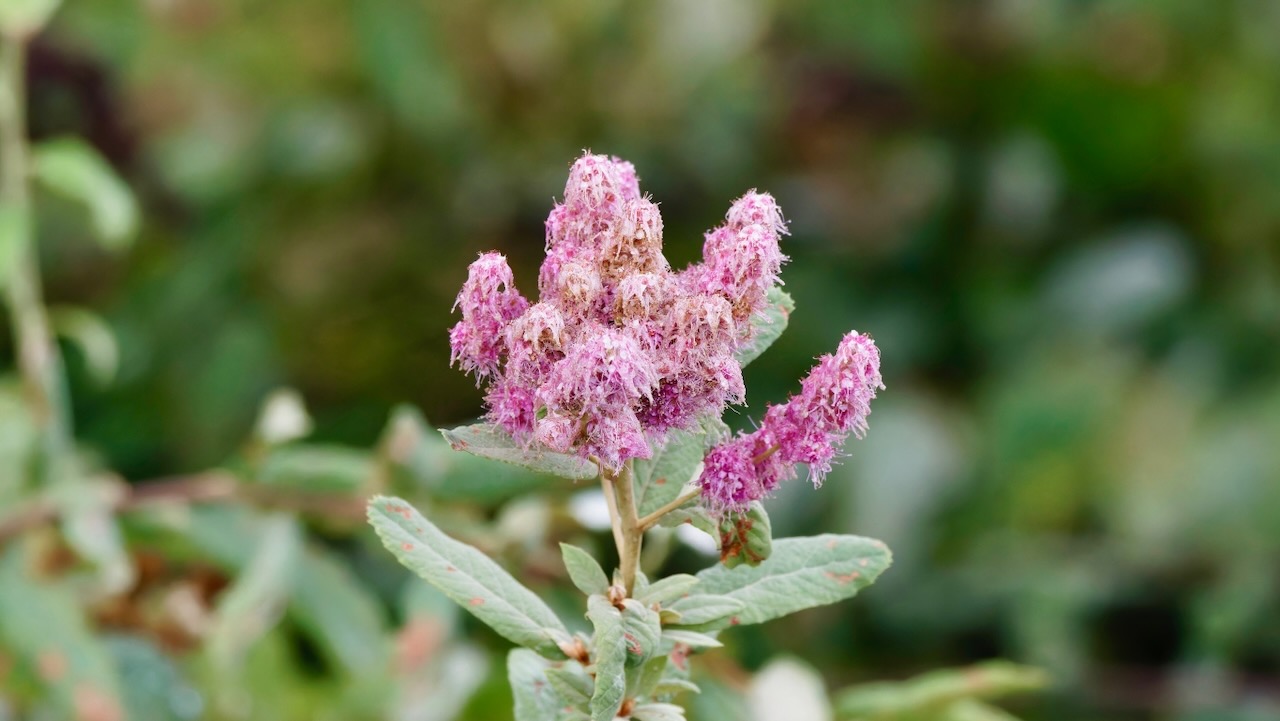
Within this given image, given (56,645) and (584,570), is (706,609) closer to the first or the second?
(584,570)

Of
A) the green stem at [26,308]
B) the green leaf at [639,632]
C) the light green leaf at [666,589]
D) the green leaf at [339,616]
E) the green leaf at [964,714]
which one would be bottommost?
the green leaf at [639,632]

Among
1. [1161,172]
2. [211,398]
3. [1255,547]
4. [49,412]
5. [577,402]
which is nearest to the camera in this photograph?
[577,402]

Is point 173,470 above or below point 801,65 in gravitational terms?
below

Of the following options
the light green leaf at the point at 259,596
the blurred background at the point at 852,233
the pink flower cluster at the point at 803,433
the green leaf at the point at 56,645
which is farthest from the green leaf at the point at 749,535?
the blurred background at the point at 852,233

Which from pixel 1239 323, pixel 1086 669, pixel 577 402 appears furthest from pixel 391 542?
pixel 1239 323

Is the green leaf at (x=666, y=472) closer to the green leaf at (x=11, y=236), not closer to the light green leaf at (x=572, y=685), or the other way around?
the light green leaf at (x=572, y=685)

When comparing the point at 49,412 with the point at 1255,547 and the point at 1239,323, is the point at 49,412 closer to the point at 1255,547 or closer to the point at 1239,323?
the point at 1255,547

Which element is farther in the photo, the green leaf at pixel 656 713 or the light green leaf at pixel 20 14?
the light green leaf at pixel 20 14

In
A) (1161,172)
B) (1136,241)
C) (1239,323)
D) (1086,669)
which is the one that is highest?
(1161,172)
